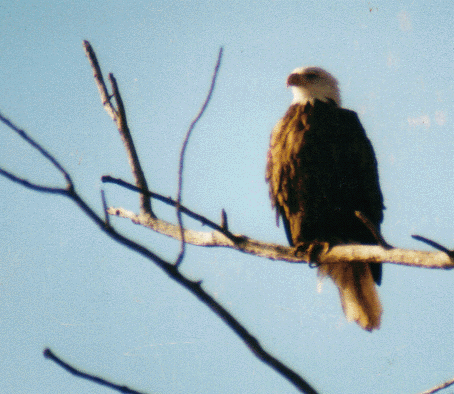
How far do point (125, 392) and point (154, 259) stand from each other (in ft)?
0.78

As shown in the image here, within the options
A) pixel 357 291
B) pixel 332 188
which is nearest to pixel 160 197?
pixel 332 188

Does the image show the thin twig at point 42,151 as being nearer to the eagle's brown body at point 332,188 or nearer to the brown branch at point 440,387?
the brown branch at point 440,387

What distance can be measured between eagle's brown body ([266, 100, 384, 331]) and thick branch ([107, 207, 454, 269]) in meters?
1.06

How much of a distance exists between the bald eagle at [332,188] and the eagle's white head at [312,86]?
30cm

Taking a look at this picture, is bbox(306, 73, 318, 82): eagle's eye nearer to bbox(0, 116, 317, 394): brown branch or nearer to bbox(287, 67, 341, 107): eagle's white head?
bbox(287, 67, 341, 107): eagle's white head

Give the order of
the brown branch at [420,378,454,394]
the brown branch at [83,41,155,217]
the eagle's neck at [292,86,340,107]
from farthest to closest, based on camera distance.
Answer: the eagle's neck at [292,86,340,107]
the brown branch at [83,41,155,217]
the brown branch at [420,378,454,394]

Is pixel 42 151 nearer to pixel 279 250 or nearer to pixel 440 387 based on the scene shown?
pixel 440 387

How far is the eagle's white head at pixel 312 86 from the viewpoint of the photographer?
4.12 m

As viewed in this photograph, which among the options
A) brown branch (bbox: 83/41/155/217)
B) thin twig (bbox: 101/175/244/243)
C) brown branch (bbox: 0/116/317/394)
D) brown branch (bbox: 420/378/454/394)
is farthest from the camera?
brown branch (bbox: 83/41/155/217)

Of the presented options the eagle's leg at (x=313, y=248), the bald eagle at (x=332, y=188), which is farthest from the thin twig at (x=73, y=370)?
the bald eagle at (x=332, y=188)

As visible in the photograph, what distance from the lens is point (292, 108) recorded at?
159 inches

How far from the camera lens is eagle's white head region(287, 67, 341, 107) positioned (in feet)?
13.5

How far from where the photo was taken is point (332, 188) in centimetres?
354

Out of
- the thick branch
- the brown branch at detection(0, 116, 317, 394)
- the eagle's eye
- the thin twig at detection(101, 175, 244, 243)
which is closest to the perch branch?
the thick branch
